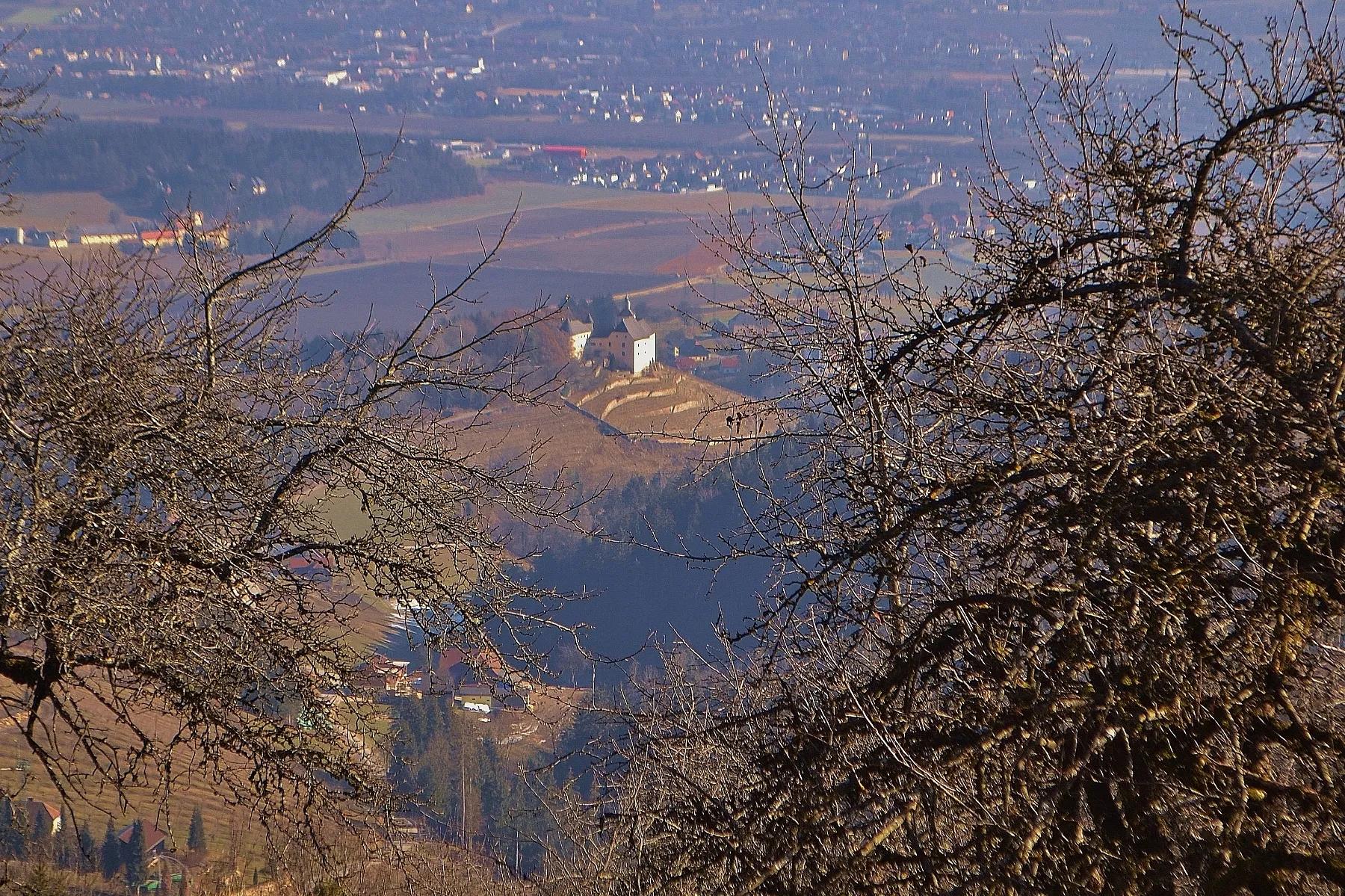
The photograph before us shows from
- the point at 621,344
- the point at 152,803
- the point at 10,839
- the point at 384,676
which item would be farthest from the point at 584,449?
the point at 384,676

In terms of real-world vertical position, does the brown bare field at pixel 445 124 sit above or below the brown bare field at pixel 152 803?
above

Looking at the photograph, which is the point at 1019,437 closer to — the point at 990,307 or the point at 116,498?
the point at 990,307

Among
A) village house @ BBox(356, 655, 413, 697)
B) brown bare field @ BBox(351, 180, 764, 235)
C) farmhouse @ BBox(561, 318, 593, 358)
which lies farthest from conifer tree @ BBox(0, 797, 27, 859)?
brown bare field @ BBox(351, 180, 764, 235)

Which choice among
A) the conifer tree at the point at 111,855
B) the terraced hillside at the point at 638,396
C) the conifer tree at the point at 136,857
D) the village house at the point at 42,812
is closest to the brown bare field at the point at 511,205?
the terraced hillside at the point at 638,396

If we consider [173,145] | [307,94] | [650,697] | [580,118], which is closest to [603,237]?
[173,145]

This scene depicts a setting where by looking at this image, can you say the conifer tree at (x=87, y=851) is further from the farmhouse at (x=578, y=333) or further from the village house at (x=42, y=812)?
the farmhouse at (x=578, y=333)

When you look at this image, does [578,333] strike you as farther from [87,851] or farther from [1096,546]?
[1096,546]

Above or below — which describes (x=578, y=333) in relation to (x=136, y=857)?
above
